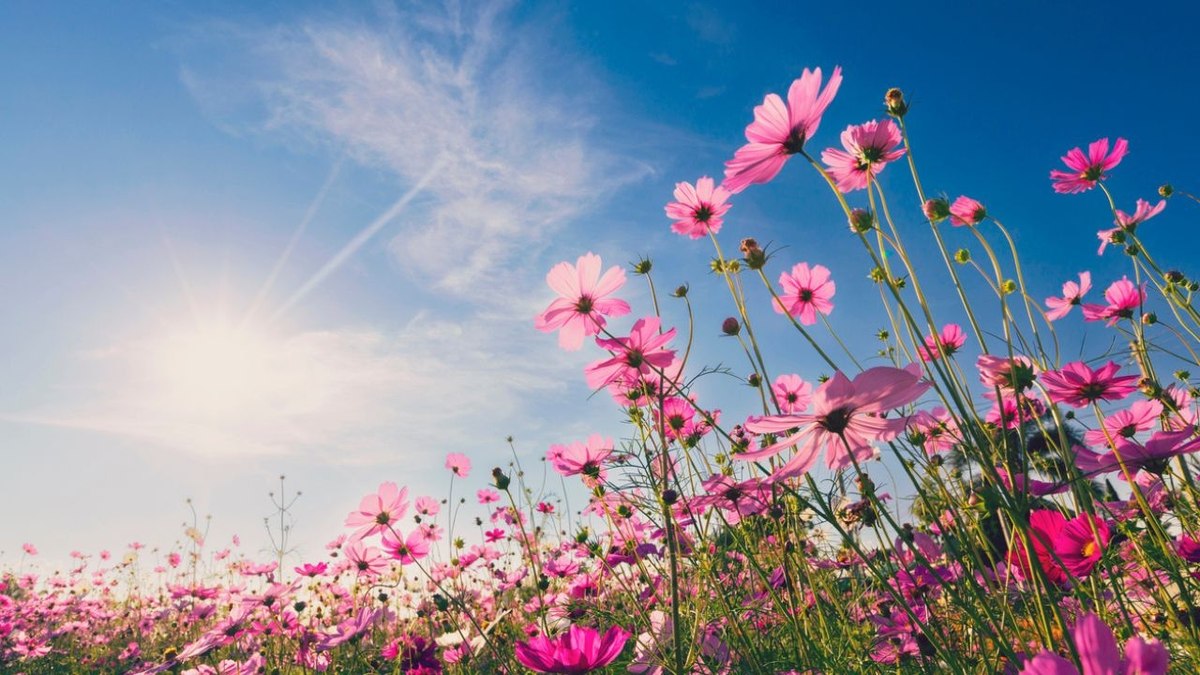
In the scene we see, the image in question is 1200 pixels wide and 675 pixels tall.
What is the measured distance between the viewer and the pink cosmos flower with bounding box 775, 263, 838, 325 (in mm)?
1596

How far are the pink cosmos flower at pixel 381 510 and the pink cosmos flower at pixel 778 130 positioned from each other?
1.20 m

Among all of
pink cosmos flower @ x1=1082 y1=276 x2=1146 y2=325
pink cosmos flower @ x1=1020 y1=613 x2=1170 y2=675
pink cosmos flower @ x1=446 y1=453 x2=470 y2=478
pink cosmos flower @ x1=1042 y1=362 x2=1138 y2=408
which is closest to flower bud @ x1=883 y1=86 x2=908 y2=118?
pink cosmos flower @ x1=1042 y1=362 x2=1138 y2=408

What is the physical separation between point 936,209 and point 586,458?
963 mm

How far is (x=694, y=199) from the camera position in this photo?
1.58m

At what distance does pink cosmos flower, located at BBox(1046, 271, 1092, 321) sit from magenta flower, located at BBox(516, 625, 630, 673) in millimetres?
1758

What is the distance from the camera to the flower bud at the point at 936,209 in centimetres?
97

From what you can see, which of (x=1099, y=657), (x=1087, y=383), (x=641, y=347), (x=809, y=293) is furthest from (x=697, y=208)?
(x=1099, y=657)

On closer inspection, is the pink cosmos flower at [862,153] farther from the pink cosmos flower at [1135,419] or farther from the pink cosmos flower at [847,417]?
the pink cosmos flower at [1135,419]

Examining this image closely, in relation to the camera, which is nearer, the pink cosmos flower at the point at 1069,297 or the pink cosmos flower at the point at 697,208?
the pink cosmos flower at the point at 697,208

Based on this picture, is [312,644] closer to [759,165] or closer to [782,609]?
[782,609]

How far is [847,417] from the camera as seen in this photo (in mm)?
765

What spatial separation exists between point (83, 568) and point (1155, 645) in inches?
313

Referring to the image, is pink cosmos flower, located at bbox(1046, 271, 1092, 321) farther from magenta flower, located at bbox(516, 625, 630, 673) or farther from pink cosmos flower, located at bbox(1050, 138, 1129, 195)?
magenta flower, located at bbox(516, 625, 630, 673)

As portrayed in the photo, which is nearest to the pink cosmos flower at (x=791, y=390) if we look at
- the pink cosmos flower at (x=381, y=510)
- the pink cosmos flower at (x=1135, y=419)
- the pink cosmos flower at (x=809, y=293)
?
the pink cosmos flower at (x=809, y=293)
